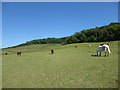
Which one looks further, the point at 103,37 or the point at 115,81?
the point at 103,37

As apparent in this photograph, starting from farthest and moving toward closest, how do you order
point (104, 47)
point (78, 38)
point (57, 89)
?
point (78, 38) < point (104, 47) < point (57, 89)

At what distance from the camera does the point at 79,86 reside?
695cm

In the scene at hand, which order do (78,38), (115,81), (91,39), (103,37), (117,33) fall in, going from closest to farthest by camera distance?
1. (115,81)
2. (117,33)
3. (103,37)
4. (91,39)
5. (78,38)

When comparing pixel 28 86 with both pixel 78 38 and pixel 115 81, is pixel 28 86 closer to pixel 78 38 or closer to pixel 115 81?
pixel 115 81

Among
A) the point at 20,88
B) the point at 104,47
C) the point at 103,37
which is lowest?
the point at 20,88

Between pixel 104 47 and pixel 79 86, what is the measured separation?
14.8m

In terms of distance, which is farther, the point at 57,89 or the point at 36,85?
the point at 36,85

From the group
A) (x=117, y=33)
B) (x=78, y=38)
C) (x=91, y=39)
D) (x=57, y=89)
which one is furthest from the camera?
(x=78, y=38)

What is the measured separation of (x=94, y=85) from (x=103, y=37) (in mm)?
76860

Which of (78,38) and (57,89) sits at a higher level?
(78,38)

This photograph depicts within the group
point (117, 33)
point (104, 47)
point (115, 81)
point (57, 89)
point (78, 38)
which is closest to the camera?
point (57, 89)

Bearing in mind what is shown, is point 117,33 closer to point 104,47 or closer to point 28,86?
point 104,47

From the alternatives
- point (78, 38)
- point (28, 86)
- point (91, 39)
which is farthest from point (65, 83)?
point (78, 38)

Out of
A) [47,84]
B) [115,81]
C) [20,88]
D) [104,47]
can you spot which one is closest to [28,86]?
[20,88]
